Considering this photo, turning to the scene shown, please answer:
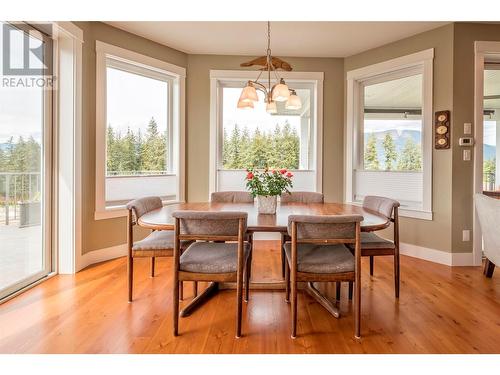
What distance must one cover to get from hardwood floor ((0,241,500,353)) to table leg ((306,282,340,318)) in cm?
4

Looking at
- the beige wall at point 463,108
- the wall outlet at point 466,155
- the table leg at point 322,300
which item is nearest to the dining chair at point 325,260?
the table leg at point 322,300

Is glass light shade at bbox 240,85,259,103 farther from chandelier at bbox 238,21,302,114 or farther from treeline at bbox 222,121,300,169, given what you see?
treeline at bbox 222,121,300,169

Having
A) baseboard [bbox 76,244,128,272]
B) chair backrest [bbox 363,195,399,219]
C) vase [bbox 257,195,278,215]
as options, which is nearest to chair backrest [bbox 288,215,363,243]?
vase [bbox 257,195,278,215]

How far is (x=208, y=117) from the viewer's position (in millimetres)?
4383

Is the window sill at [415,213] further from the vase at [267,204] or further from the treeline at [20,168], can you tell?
the treeline at [20,168]

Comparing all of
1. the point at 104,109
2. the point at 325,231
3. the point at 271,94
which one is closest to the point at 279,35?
the point at 271,94

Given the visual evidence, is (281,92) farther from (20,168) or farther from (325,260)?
(20,168)

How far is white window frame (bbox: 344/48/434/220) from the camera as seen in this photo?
11.9 ft

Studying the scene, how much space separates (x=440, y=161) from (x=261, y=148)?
7.30ft

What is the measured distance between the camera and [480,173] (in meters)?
3.44

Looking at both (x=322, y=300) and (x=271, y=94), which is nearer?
(x=322, y=300)
